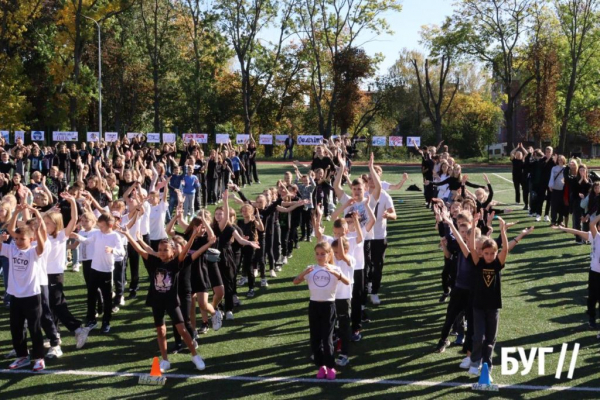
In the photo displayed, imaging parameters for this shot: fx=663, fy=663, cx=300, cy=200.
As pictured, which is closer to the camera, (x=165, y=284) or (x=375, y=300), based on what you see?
(x=165, y=284)

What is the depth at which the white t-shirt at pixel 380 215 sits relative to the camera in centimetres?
1080

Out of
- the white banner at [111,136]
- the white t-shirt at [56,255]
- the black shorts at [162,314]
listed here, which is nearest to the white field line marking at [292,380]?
the black shorts at [162,314]

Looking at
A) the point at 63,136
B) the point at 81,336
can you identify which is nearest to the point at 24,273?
the point at 81,336

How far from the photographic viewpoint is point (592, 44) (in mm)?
53281

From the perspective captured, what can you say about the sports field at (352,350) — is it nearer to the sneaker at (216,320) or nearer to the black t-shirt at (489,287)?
the sneaker at (216,320)

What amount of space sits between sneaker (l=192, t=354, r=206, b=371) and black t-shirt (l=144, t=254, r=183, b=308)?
0.73 meters

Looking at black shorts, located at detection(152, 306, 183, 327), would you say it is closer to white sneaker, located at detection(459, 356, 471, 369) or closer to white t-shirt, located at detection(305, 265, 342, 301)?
white t-shirt, located at detection(305, 265, 342, 301)

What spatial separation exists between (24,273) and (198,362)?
2.39 meters

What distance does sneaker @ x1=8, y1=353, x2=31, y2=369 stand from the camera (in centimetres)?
827

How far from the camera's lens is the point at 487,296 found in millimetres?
7840

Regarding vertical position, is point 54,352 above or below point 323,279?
below

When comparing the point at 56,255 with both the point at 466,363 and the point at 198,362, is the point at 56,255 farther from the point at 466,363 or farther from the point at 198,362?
the point at 466,363

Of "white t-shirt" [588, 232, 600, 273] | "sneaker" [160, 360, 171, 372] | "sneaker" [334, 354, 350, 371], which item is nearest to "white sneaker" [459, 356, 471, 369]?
"sneaker" [334, 354, 350, 371]

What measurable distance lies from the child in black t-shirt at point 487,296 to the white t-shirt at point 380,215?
290cm
